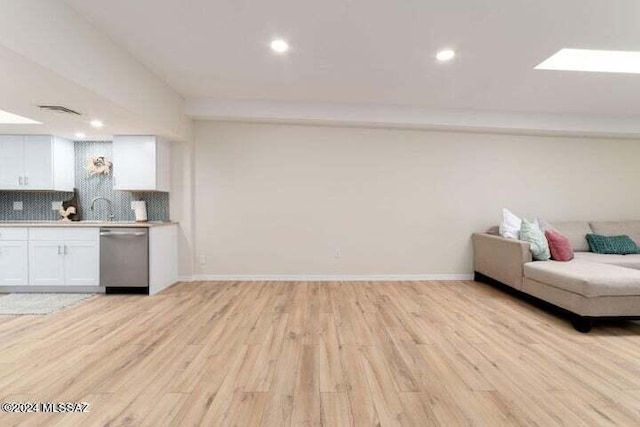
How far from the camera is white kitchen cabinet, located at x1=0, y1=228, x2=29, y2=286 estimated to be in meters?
3.55

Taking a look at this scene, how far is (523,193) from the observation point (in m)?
4.64

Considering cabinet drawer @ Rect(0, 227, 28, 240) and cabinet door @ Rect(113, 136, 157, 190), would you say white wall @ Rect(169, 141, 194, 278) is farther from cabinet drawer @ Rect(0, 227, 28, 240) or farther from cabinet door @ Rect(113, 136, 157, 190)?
cabinet drawer @ Rect(0, 227, 28, 240)

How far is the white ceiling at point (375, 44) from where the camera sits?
6.85ft

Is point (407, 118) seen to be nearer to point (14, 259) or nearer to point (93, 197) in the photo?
point (93, 197)

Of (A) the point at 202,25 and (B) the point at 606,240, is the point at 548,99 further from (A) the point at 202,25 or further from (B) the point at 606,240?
(A) the point at 202,25

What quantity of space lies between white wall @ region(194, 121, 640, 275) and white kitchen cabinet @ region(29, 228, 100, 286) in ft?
4.13

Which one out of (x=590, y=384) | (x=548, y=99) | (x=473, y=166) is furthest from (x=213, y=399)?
(x=548, y=99)

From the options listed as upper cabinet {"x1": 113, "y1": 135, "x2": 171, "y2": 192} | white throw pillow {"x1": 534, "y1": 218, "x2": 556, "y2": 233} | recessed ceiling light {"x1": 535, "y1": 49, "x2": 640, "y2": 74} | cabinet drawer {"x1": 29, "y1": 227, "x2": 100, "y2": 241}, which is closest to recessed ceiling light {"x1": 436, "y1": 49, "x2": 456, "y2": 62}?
recessed ceiling light {"x1": 535, "y1": 49, "x2": 640, "y2": 74}

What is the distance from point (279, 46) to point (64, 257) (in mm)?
3652

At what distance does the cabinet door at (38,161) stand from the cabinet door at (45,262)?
0.88 meters

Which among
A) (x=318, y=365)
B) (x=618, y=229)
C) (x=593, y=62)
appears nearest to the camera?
(x=318, y=365)

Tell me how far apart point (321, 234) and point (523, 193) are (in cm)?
335

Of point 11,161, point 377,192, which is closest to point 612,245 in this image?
point 377,192

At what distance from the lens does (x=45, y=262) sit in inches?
141
